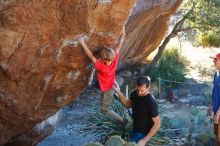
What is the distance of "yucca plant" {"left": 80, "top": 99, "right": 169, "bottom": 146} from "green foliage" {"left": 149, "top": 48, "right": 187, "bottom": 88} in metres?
7.69

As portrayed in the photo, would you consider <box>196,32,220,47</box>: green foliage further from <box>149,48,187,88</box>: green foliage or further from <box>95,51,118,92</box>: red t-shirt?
<box>95,51,118,92</box>: red t-shirt

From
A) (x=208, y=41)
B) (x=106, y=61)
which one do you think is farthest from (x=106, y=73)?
(x=208, y=41)


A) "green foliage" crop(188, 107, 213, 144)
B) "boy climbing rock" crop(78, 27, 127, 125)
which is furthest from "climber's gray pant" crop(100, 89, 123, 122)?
"green foliage" crop(188, 107, 213, 144)

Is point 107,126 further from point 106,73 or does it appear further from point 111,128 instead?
point 106,73

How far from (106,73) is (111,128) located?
6.76 feet

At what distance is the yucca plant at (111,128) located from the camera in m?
7.79

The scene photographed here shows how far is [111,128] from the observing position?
8.02 meters

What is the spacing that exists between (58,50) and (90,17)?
24.6 inches

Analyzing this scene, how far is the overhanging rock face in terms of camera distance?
5676mm

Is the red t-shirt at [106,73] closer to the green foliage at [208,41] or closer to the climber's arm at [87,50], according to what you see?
the climber's arm at [87,50]

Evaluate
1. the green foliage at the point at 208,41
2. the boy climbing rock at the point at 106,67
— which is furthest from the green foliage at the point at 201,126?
the green foliage at the point at 208,41

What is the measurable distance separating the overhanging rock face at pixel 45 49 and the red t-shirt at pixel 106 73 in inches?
10.4

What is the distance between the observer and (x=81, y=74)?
21.5 ft

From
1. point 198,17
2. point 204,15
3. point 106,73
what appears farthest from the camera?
point 198,17
